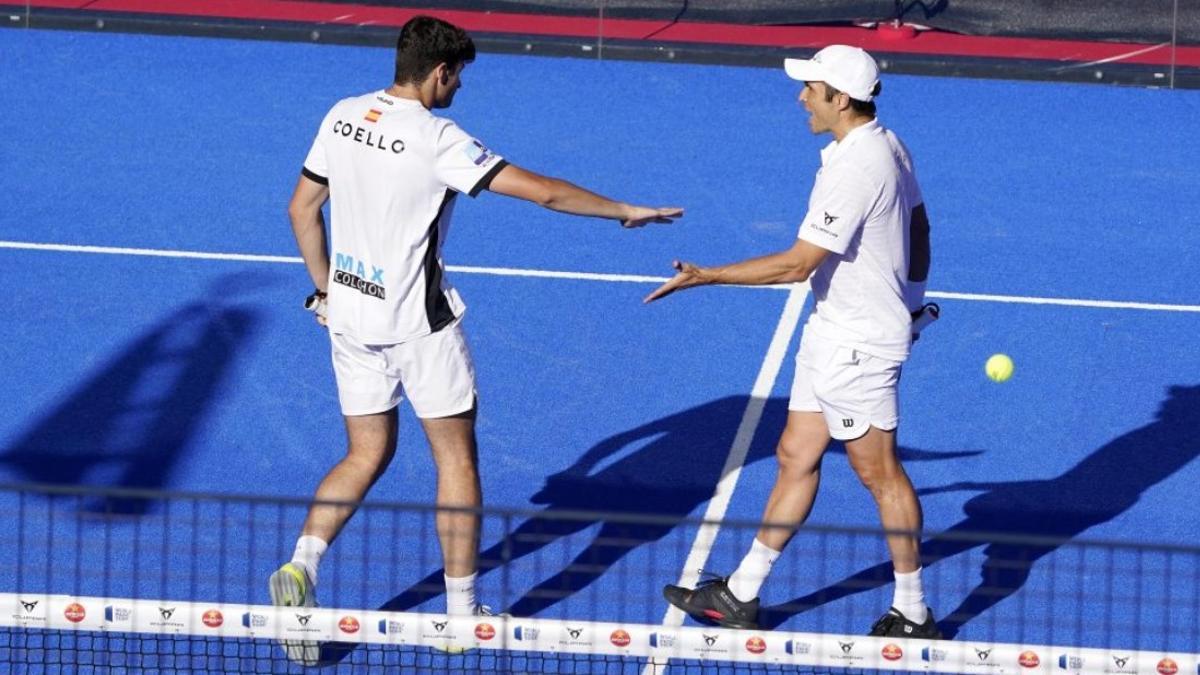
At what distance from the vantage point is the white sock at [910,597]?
689 cm

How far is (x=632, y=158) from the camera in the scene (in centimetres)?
1381

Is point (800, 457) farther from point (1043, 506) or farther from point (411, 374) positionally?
point (1043, 506)

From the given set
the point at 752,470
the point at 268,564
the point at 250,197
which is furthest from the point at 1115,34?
the point at 268,564

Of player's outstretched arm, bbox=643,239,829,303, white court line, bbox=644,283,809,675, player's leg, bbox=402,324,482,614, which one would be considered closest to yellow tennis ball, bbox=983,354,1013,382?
white court line, bbox=644,283,809,675

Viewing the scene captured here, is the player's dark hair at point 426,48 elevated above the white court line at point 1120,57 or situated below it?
below

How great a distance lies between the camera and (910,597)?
692cm

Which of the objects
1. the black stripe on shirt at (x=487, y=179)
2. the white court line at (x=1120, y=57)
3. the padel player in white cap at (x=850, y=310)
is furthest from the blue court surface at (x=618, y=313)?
the black stripe on shirt at (x=487, y=179)

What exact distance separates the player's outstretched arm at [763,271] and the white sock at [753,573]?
109 cm

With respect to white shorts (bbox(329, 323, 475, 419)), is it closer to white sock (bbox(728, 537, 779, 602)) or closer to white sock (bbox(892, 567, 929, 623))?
white sock (bbox(728, 537, 779, 602))

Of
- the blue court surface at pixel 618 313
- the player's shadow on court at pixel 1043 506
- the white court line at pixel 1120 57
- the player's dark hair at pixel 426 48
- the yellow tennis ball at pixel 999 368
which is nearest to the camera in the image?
the player's dark hair at pixel 426 48

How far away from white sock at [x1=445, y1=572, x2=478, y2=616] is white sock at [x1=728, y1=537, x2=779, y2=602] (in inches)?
38.7

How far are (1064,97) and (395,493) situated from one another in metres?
8.81

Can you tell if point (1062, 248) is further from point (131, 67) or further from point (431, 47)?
point (131, 67)

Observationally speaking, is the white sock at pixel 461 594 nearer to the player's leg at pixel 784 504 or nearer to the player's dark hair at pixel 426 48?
the player's leg at pixel 784 504
